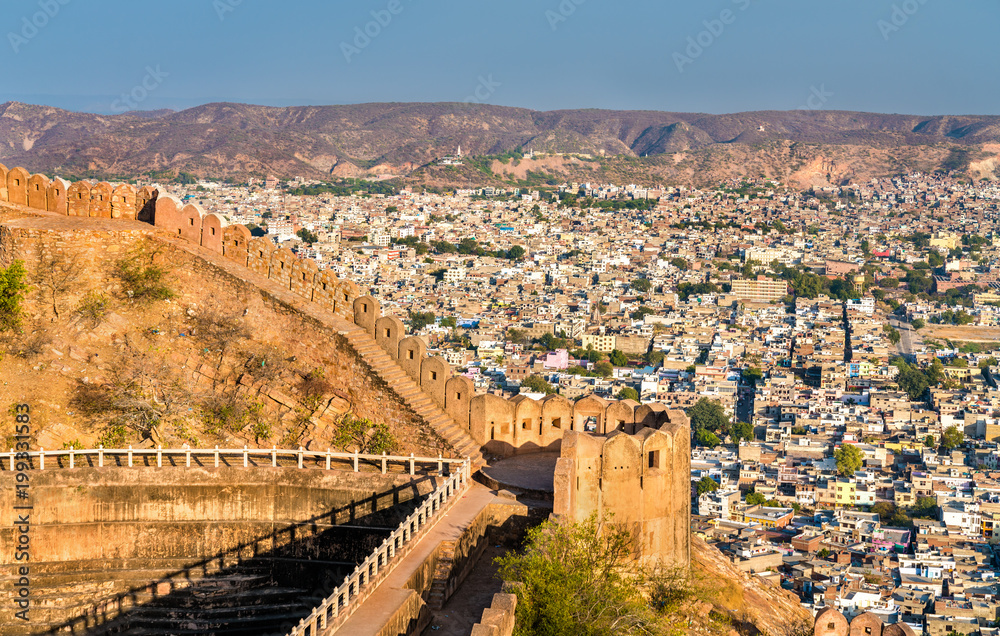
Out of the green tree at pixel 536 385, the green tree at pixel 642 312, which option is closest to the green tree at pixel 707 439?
the green tree at pixel 536 385

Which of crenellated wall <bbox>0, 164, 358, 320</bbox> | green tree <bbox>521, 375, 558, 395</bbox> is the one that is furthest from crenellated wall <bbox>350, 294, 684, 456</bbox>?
green tree <bbox>521, 375, 558, 395</bbox>

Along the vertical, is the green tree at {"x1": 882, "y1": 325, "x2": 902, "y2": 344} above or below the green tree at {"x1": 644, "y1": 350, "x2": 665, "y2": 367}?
above

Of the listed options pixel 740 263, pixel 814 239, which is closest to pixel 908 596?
pixel 740 263

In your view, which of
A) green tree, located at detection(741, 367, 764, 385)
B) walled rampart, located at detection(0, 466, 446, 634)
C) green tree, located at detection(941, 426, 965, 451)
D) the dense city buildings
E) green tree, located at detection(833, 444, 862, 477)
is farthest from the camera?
green tree, located at detection(741, 367, 764, 385)

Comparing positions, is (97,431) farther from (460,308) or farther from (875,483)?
(460,308)

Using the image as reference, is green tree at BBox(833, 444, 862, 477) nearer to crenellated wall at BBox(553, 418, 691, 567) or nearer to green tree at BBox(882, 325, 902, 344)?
green tree at BBox(882, 325, 902, 344)

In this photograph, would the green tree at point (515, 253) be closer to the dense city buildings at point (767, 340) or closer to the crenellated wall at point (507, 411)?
Result: the dense city buildings at point (767, 340)

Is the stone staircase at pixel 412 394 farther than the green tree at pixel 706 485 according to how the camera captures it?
No
